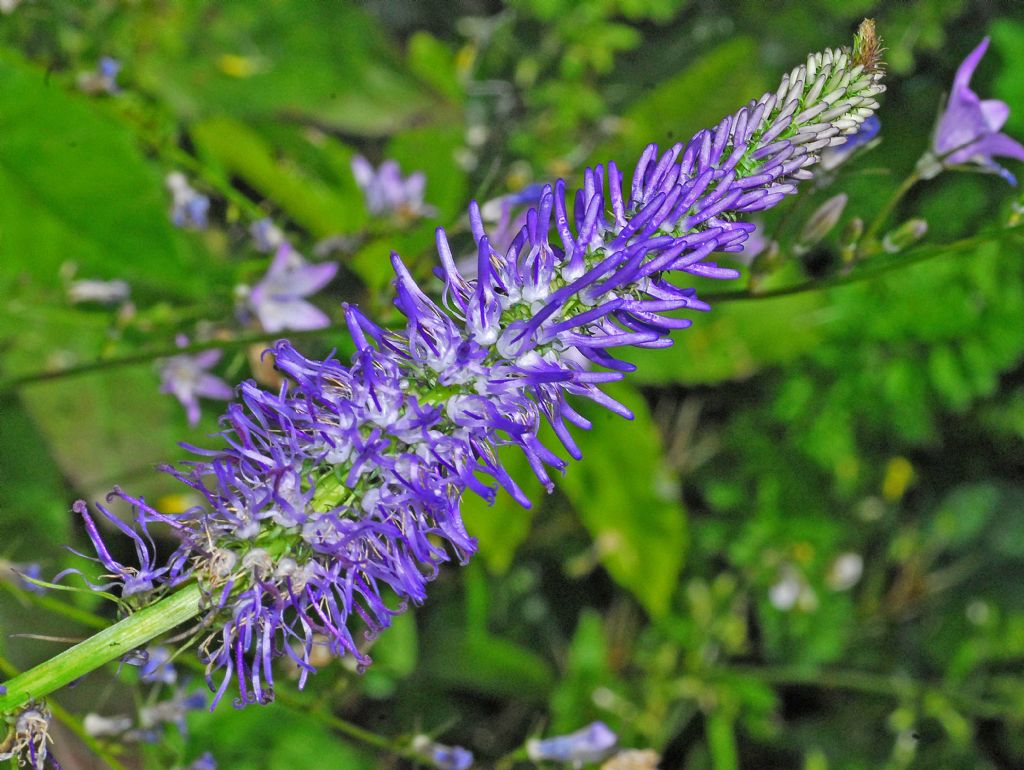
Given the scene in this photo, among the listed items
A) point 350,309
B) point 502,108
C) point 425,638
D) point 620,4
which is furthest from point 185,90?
point 350,309

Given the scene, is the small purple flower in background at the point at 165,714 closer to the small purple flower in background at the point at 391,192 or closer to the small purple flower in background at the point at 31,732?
the small purple flower in background at the point at 31,732

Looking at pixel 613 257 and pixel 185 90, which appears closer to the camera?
pixel 613 257

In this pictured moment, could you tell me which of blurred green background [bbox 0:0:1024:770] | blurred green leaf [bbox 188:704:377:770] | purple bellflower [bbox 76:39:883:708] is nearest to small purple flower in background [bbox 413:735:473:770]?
blurred green leaf [bbox 188:704:377:770]

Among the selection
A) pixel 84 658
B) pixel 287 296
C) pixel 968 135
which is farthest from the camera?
pixel 287 296

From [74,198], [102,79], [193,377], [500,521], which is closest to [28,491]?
[193,377]

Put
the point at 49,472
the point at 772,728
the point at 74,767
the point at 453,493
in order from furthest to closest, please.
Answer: the point at 772,728 → the point at 49,472 → the point at 74,767 → the point at 453,493

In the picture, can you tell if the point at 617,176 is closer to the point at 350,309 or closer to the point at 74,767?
the point at 350,309

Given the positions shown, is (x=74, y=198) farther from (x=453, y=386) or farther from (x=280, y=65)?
(x=453, y=386)

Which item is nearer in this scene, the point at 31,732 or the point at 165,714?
the point at 31,732
